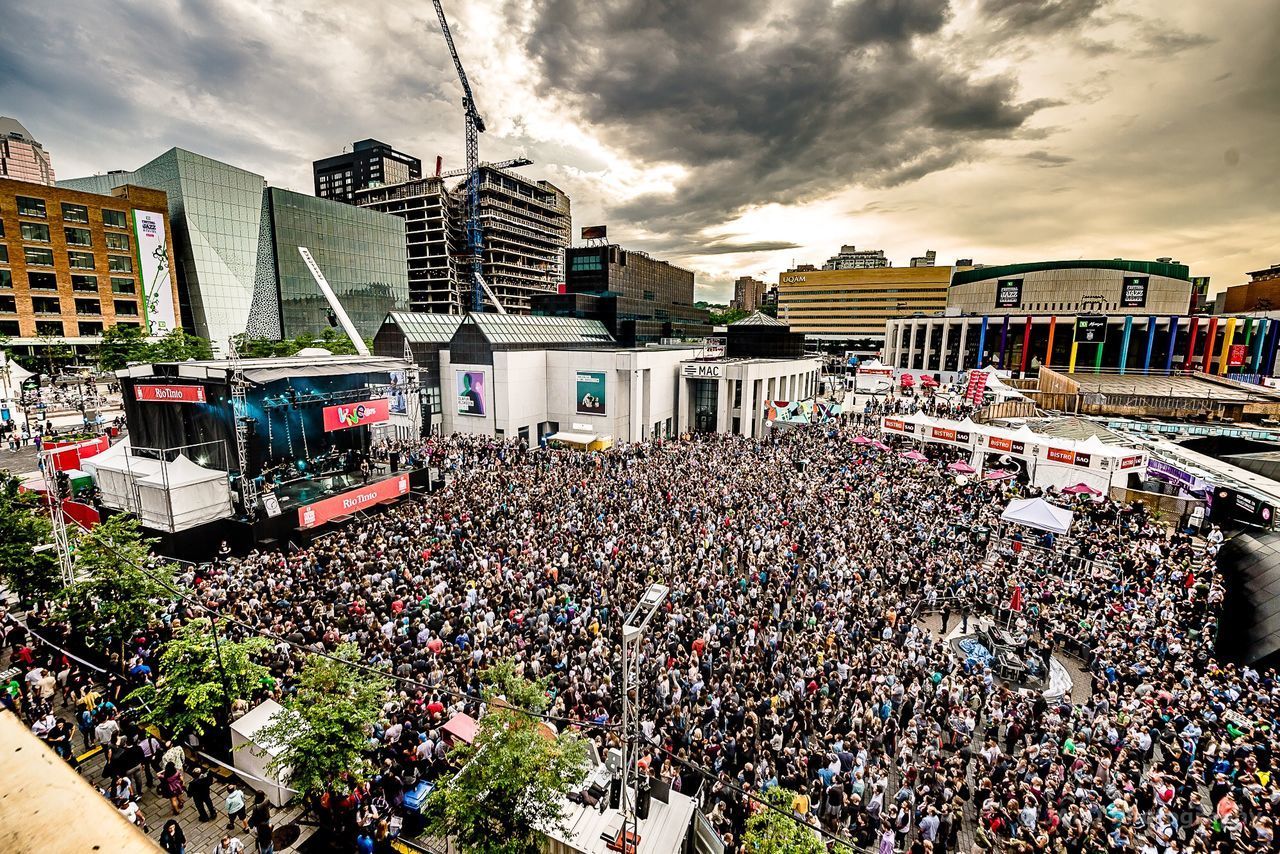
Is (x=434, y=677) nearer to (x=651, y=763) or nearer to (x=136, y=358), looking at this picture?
(x=651, y=763)

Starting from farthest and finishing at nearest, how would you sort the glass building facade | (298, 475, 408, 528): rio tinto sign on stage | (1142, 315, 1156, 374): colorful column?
(1142, 315, 1156, 374): colorful column → the glass building facade → (298, 475, 408, 528): rio tinto sign on stage

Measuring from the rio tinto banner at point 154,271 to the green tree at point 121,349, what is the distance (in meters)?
7.87

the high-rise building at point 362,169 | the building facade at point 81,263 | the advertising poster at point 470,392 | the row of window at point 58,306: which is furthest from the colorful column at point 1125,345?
the high-rise building at point 362,169

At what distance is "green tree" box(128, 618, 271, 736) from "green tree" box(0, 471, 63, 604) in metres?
6.75

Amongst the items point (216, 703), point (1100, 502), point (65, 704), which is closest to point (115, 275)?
point (65, 704)

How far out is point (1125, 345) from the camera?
70.9m

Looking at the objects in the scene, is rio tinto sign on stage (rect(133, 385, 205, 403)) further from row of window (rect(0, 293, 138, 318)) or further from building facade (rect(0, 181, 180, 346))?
row of window (rect(0, 293, 138, 318))

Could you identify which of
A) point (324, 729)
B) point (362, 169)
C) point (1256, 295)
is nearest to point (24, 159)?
point (362, 169)

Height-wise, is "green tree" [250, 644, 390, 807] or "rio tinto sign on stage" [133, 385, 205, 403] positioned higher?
"rio tinto sign on stage" [133, 385, 205, 403]

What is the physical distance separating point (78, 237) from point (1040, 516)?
75.3m

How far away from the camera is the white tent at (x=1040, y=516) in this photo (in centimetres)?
1905

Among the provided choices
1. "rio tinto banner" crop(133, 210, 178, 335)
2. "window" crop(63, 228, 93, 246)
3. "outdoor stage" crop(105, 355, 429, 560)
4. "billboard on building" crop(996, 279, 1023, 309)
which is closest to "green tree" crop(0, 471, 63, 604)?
"outdoor stage" crop(105, 355, 429, 560)

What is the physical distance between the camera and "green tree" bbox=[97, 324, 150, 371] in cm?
4319

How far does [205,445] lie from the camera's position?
21.7m
